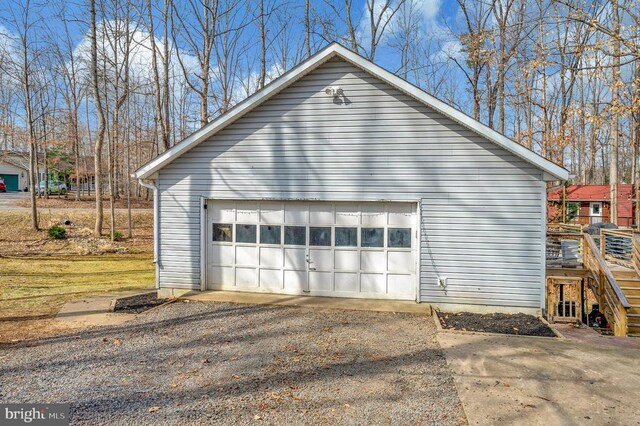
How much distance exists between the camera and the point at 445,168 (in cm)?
764

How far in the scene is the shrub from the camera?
1647 centimetres

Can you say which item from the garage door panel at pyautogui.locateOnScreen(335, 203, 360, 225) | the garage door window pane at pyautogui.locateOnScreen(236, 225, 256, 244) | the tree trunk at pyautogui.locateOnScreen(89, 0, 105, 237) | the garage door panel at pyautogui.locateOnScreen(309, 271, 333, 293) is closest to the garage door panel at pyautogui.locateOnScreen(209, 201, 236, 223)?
the garage door window pane at pyautogui.locateOnScreen(236, 225, 256, 244)

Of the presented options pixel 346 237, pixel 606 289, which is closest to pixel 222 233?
pixel 346 237

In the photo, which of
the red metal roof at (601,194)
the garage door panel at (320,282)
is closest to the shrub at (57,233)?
the garage door panel at (320,282)

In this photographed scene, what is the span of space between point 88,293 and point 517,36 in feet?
66.5

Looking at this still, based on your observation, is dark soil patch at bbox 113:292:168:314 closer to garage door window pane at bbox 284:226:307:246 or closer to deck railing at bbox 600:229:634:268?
garage door window pane at bbox 284:226:307:246

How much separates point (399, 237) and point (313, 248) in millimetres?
1911

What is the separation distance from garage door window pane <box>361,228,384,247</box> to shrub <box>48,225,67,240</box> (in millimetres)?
14923

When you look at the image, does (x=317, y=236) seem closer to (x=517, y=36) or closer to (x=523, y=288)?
(x=523, y=288)

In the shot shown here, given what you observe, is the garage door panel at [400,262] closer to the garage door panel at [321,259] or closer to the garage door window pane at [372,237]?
the garage door window pane at [372,237]

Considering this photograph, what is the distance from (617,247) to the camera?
12.6m

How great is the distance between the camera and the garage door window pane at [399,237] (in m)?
8.07

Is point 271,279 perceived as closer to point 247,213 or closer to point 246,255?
point 246,255

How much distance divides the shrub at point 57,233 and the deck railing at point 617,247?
20799mm
